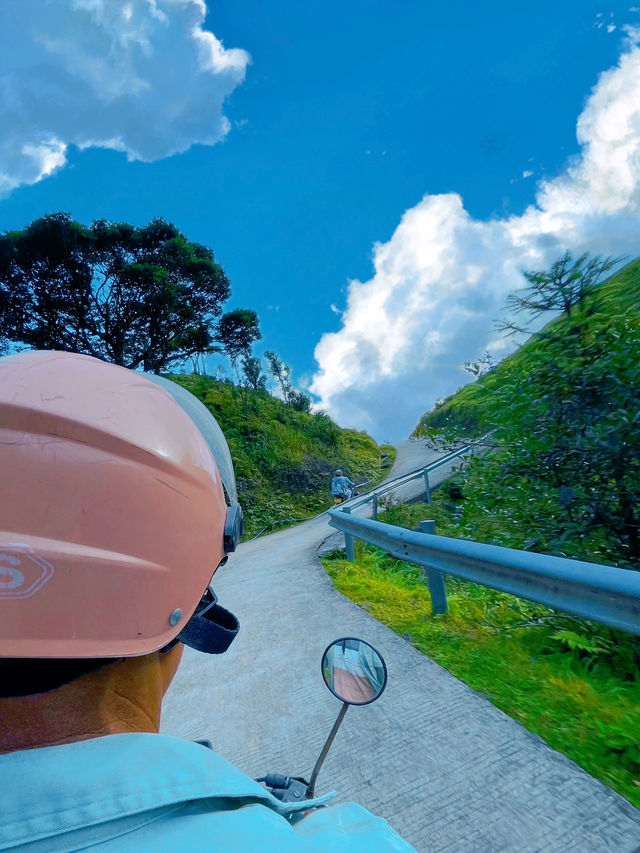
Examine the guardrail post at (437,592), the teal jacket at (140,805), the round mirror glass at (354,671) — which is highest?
the teal jacket at (140,805)

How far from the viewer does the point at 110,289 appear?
73.8 feet

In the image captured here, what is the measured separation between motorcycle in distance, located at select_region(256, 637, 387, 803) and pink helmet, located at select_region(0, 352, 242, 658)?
554 mm

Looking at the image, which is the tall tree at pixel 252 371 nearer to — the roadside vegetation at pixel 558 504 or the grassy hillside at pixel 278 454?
the grassy hillside at pixel 278 454

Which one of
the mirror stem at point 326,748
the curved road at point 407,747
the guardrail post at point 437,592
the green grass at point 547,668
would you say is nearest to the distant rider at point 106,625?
the mirror stem at point 326,748

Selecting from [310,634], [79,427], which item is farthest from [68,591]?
[310,634]

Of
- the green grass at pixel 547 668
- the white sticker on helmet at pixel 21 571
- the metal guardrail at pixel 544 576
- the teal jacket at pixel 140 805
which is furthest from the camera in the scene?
the green grass at pixel 547 668

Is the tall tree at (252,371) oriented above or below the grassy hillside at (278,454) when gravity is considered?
above

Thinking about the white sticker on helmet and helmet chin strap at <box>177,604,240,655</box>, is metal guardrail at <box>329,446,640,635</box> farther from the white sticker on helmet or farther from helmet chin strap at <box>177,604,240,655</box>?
the white sticker on helmet

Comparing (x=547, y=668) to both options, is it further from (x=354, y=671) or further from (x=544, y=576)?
(x=354, y=671)

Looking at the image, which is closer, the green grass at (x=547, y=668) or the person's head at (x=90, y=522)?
the person's head at (x=90, y=522)

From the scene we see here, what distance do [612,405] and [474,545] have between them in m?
1.51

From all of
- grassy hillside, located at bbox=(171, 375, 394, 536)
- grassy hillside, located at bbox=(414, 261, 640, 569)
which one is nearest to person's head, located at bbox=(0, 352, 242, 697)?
grassy hillside, located at bbox=(414, 261, 640, 569)

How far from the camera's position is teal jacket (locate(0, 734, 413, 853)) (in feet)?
2.01

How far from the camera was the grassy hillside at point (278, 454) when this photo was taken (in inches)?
842
